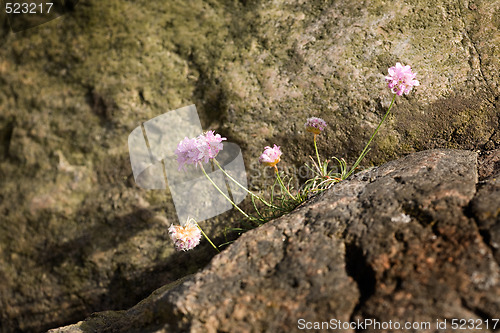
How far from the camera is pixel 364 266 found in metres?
1.76

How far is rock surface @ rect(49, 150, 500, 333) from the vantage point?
1555mm

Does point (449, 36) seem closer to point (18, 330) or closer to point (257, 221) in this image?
point (257, 221)

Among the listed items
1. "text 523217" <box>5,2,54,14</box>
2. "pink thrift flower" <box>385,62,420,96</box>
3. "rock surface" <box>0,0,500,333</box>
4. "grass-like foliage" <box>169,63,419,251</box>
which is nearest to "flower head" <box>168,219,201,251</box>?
"grass-like foliage" <box>169,63,419,251</box>

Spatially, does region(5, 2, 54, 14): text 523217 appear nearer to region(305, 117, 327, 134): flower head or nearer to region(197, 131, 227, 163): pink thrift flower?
region(197, 131, 227, 163): pink thrift flower

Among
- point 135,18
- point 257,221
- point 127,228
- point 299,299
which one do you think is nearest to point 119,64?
point 135,18

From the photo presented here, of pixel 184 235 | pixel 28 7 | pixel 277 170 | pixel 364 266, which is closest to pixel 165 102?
pixel 277 170

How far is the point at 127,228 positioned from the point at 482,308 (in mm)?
2493

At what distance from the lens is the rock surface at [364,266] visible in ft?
5.10

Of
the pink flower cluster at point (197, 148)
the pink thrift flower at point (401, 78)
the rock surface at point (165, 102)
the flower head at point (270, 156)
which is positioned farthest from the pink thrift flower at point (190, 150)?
the pink thrift flower at point (401, 78)

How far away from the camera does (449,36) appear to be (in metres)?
2.86

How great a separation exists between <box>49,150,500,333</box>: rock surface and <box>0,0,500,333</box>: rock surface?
87cm

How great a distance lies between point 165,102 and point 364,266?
7.08 feet

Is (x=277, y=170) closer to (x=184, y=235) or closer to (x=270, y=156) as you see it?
(x=270, y=156)

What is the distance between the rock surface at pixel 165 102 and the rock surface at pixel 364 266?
34.1 inches
